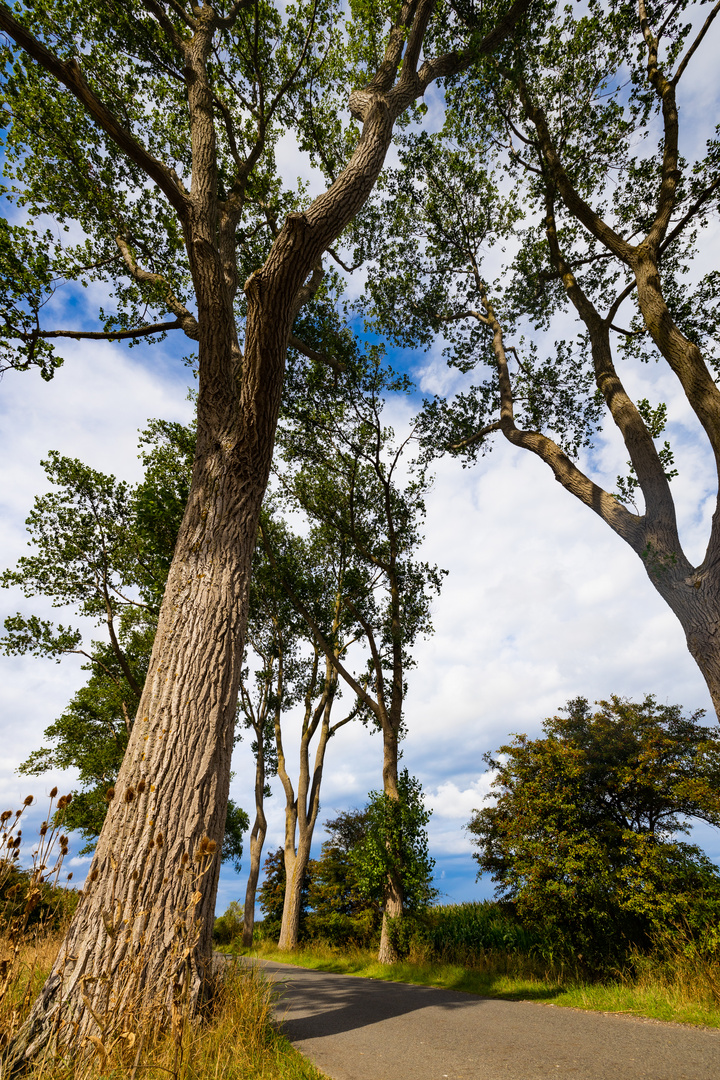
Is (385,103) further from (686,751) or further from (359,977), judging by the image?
(359,977)

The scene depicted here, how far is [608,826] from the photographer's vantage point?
25.7ft

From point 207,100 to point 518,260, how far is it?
23.2ft

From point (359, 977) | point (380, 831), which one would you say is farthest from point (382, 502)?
point (359, 977)

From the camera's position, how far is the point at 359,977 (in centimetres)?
895

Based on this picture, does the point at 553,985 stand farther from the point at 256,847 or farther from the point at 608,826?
the point at 256,847

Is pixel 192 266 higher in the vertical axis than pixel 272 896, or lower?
higher

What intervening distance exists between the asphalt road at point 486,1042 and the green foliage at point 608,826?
2037mm

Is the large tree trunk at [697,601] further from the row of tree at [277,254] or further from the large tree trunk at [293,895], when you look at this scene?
the large tree trunk at [293,895]

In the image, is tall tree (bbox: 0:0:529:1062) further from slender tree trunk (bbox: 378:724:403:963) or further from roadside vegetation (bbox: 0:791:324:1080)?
slender tree trunk (bbox: 378:724:403:963)

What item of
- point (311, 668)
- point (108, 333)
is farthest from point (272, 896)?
point (108, 333)

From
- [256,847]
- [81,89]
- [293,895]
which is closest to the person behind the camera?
[81,89]

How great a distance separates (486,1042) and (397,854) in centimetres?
669

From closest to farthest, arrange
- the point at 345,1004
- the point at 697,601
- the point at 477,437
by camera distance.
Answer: the point at 345,1004
the point at 697,601
the point at 477,437

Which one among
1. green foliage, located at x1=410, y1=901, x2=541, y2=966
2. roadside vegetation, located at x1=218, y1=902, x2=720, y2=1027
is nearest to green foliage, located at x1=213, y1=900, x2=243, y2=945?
roadside vegetation, located at x1=218, y1=902, x2=720, y2=1027
